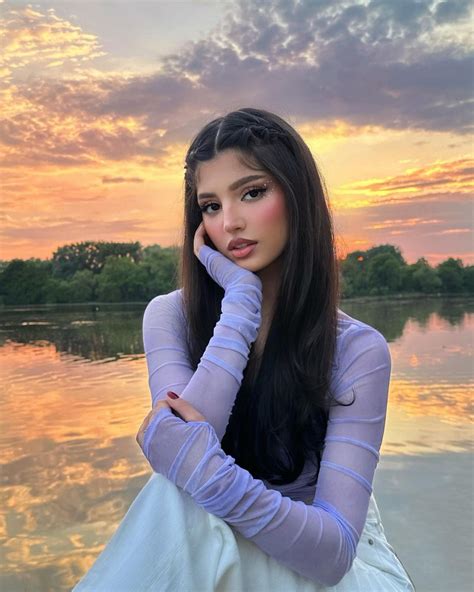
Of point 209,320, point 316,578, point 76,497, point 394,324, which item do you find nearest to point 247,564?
point 316,578

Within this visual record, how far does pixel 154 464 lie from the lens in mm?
1403

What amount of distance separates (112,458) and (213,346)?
3.85 meters

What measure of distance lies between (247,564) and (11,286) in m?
11.7

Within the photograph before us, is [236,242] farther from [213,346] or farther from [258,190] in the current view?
[213,346]

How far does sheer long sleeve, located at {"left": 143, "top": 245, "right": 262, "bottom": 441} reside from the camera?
1495 mm

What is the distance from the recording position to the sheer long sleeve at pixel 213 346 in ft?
4.91

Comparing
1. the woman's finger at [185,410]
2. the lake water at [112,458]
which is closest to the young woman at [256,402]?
the woman's finger at [185,410]

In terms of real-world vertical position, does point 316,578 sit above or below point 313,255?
below

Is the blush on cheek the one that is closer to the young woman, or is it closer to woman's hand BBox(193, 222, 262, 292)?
the young woman

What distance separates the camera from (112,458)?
16.7ft

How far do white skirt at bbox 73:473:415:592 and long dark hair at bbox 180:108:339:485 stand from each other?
337mm

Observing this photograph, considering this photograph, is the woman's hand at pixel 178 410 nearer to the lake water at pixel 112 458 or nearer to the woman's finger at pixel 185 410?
the woman's finger at pixel 185 410

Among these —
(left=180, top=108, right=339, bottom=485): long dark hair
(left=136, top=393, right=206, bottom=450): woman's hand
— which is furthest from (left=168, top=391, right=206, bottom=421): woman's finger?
(left=180, top=108, right=339, bottom=485): long dark hair

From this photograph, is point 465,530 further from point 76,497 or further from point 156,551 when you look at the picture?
point 156,551
